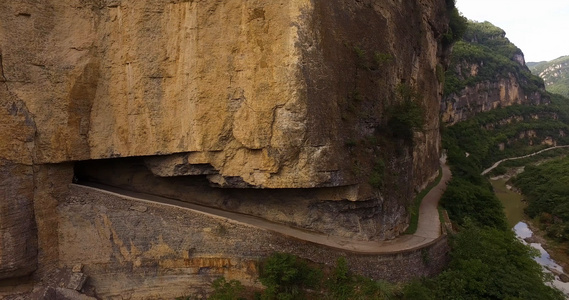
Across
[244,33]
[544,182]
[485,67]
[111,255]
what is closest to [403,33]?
[244,33]

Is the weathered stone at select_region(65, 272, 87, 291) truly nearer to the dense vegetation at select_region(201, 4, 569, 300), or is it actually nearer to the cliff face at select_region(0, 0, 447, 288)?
the cliff face at select_region(0, 0, 447, 288)

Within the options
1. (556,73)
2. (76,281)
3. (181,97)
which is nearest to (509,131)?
(181,97)

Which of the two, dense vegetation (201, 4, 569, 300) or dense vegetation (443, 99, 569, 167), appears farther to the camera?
dense vegetation (443, 99, 569, 167)

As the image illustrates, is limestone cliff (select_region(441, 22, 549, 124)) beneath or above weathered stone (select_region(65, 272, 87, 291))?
above

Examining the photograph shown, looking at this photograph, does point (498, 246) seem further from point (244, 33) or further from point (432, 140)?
point (244, 33)

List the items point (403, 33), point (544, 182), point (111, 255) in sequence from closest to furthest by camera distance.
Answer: point (111, 255) → point (403, 33) → point (544, 182)

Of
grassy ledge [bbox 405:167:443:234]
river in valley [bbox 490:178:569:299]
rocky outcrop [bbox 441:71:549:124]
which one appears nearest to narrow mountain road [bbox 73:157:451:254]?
grassy ledge [bbox 405:167:443:234]
